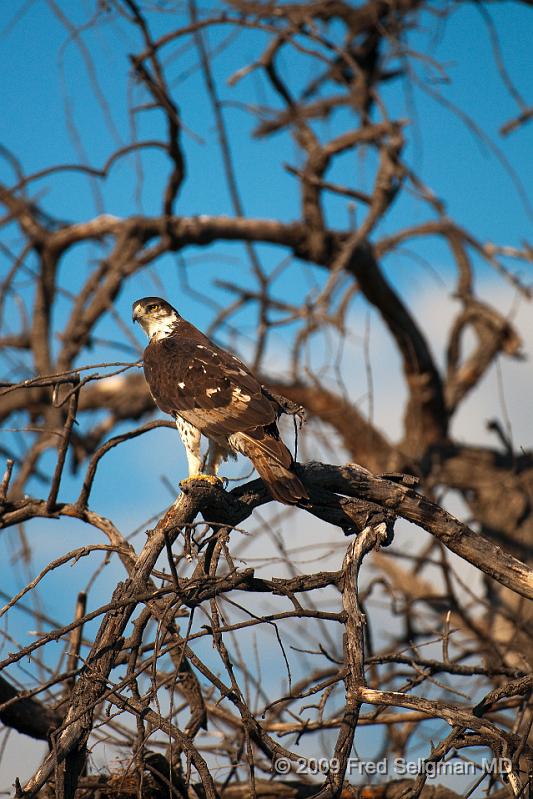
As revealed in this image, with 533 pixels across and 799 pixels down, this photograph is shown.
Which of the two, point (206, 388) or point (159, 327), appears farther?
point (159, 327)

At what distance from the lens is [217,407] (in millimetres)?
4020

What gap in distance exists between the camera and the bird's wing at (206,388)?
13.0 feet

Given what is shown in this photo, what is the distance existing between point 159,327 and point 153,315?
0.31ft

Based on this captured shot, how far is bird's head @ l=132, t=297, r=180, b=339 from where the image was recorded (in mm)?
5066

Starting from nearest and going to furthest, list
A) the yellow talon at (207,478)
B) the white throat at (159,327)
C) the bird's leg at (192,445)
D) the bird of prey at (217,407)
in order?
the bird of prey at (217,407), the yellow talon at (207,478), the bird's leg at (192,445), the white throat at (159,327)

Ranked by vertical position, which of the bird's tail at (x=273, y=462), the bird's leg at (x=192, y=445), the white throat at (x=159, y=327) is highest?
the white throat at (x=159, y=327)

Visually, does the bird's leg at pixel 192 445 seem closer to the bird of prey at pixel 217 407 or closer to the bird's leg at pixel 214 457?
the bird of prey at pixel 217 407

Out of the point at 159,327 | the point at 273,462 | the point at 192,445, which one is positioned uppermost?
the point at 159,327

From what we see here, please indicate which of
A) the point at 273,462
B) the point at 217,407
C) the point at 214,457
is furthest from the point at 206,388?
the point at 273,462

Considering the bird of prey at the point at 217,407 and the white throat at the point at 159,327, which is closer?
the bird of prey at the point at 217,407

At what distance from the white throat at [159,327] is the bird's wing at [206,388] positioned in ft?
1.04

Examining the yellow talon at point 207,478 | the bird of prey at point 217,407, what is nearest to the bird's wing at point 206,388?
the bird of prey at point 217,407

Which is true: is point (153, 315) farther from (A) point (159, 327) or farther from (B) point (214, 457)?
(B) point (214, 457)

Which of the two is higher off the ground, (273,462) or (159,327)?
(159,327)
